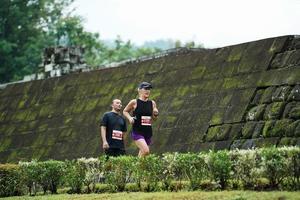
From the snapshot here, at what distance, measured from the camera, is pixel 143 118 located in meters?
12.7

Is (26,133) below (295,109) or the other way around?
the other way around

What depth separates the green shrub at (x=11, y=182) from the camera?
1323 cm

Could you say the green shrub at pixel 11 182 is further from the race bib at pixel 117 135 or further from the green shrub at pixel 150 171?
the green shrub at pixel 150 171

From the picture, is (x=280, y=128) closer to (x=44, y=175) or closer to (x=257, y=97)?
(x=257, y=97)

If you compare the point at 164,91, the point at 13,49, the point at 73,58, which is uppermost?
the point at 13,49

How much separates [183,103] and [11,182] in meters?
4.24

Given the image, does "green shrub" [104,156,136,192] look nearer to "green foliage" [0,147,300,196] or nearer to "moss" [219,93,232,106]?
"green foliage" [0,147,300,196]

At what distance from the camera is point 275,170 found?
948 centimetres

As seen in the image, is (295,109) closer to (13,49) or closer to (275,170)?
(275,170)

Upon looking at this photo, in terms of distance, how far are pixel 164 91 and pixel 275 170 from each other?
7.19m

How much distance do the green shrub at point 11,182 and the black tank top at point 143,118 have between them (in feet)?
8.00

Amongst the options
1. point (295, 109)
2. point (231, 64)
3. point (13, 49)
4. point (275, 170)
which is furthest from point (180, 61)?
point (13, 49)

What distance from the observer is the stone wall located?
13.2 meters

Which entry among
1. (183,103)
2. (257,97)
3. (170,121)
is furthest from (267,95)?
(170,121)
